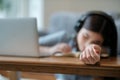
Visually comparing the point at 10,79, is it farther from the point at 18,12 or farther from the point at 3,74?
the point at 18,12

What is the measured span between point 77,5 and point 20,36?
2517 millimetres

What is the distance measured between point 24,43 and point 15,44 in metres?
0.03

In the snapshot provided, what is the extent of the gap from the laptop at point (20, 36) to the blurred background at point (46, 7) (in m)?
2.20

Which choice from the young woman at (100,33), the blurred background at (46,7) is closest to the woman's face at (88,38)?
the young woman at (100,33)

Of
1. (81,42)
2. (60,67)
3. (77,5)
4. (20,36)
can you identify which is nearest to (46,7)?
(77,5)

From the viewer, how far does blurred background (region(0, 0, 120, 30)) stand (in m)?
3.13

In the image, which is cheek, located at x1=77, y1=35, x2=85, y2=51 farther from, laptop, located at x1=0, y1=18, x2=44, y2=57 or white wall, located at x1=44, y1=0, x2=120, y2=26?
white wall, located at x1=44, y1=0, x2=120, y2=26

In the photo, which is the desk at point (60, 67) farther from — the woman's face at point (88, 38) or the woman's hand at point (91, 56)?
the woman's face at point (88, 38)

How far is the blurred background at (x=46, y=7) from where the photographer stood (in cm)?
313

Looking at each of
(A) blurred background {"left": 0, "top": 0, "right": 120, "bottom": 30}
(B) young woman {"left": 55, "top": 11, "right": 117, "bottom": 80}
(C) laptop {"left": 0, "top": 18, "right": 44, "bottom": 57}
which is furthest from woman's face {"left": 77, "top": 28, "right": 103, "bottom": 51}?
(A) blurred background {"left": 0, "top": 0, "right": 120, "bottom": 30}

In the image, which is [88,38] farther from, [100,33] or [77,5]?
[77,5]

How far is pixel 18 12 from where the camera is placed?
3.68 m

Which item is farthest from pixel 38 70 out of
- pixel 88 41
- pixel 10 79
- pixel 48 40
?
pixel 48 40

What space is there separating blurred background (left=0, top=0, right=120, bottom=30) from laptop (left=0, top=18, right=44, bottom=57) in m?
2.20
